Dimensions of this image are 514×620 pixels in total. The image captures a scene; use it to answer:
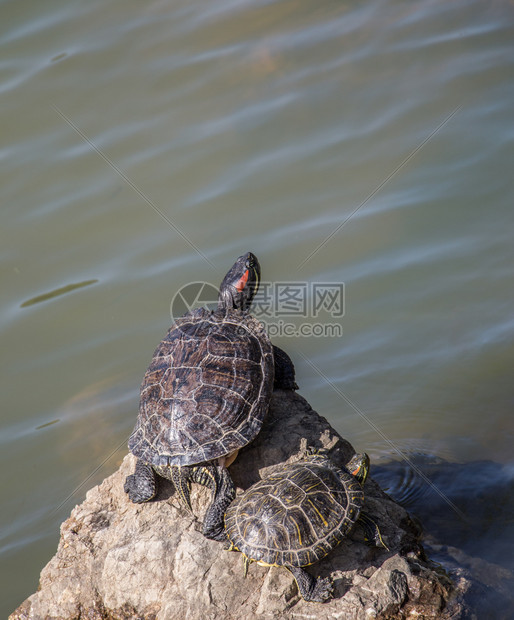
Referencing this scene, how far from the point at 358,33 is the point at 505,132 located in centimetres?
282

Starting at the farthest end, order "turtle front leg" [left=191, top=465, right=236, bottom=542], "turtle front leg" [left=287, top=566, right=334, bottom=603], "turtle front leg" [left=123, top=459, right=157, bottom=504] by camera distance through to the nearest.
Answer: "turtle front leg" [left=123, top=459, right=157, bottom=504] < "turtle front leg" [left=191, top=465, right=236, bottom=542] < "turtle front leg" [left=287, top=566, right=334, bottom=603]

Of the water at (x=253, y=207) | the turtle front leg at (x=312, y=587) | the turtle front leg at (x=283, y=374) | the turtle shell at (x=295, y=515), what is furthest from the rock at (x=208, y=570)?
the water at (x=253, y=207)

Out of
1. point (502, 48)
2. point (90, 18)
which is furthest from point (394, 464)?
point (90, 18)

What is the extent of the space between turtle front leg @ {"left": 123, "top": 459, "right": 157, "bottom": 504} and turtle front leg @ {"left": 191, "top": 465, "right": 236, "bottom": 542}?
0.24 meters

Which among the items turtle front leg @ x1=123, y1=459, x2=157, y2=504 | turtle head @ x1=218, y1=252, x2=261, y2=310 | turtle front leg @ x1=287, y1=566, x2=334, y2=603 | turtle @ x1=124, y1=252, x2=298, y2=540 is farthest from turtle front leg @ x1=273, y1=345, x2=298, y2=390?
turtle front leg @ x1=287, y1=566, x2=334, y2=603

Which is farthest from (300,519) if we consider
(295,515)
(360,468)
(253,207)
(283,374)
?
(253,207)

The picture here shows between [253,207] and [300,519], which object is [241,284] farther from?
[253,207]

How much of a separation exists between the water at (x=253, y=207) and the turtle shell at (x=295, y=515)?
1756 mm

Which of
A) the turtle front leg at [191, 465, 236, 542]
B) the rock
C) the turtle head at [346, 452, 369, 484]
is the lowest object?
the rock

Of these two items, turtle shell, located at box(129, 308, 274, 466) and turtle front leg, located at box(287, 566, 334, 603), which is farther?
turtle shell, located at box(129, 308, 274, 466)

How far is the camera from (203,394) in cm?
354

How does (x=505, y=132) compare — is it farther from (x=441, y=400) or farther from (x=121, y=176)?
(x=121, y=176)

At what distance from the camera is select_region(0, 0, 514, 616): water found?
5.30 meters

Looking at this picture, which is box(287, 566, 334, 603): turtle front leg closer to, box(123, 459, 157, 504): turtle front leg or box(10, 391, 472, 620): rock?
box(10, 391, 472, 620): rock
